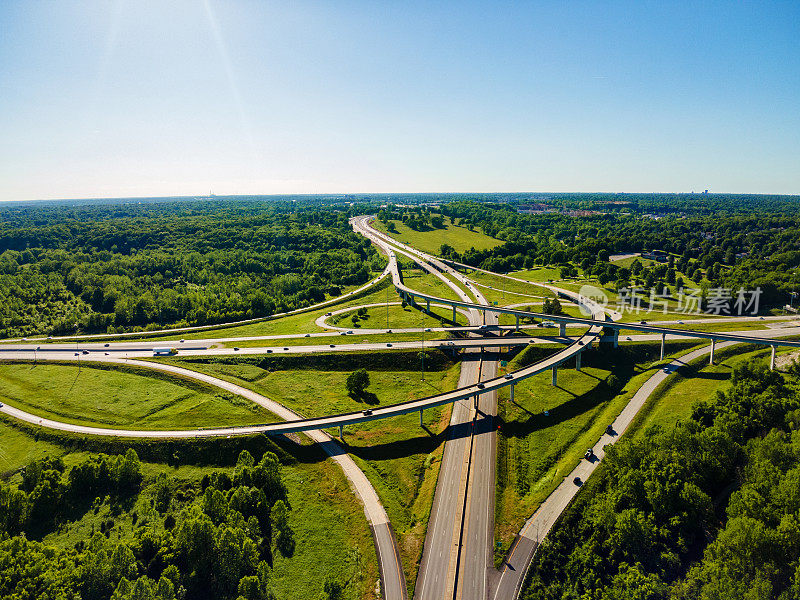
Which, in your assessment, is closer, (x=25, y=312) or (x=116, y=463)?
(x=116, y=463)

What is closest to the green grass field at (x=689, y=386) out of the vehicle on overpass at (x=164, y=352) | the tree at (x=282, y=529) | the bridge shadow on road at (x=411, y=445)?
the bridge shadow on road at (x=411, y=445)

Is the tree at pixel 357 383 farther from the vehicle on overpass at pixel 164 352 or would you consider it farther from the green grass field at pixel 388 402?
the vehicle on overpass at pixel 164 352

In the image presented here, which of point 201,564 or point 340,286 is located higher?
point 340,286

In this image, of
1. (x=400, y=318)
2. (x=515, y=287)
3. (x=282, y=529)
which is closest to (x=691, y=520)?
(x=282, y=529)

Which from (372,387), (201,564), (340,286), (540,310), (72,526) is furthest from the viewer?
(340,286)

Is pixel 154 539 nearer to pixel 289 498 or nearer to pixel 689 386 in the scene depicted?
pixel 289 498

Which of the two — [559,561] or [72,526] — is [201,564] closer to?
[72,526]

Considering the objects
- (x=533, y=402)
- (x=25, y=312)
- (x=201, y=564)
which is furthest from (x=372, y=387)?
(x=25, y=312)

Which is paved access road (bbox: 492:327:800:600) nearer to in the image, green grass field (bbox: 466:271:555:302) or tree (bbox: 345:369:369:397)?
tree (bbox: 345:369:369:397)
